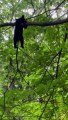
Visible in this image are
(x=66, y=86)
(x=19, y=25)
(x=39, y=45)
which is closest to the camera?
(x=19, y=25)

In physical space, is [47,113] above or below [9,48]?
below

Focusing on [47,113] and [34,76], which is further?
[47,113]

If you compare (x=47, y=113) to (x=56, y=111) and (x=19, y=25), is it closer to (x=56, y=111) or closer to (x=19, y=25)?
(x=56, y=111)

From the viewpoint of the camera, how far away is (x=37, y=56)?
16.4 feet

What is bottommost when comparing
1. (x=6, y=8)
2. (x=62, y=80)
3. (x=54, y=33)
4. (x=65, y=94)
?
(x=65, y=94)

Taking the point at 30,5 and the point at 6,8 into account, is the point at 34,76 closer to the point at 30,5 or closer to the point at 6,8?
the point at 30,5

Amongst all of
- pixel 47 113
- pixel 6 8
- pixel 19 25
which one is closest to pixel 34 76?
pixel 47 113

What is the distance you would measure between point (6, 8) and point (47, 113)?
40.9ft

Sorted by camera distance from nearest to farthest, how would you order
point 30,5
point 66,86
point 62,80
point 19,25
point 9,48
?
point 19,25, point 62,80, point 66,86, point 9,48, point 30,5

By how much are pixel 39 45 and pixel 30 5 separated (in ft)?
37.9

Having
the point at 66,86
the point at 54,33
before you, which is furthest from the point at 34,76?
the point at 54,33

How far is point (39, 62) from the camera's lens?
194 inches

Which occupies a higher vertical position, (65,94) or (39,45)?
(39,45)

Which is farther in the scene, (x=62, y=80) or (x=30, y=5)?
(x=30, y=5)
